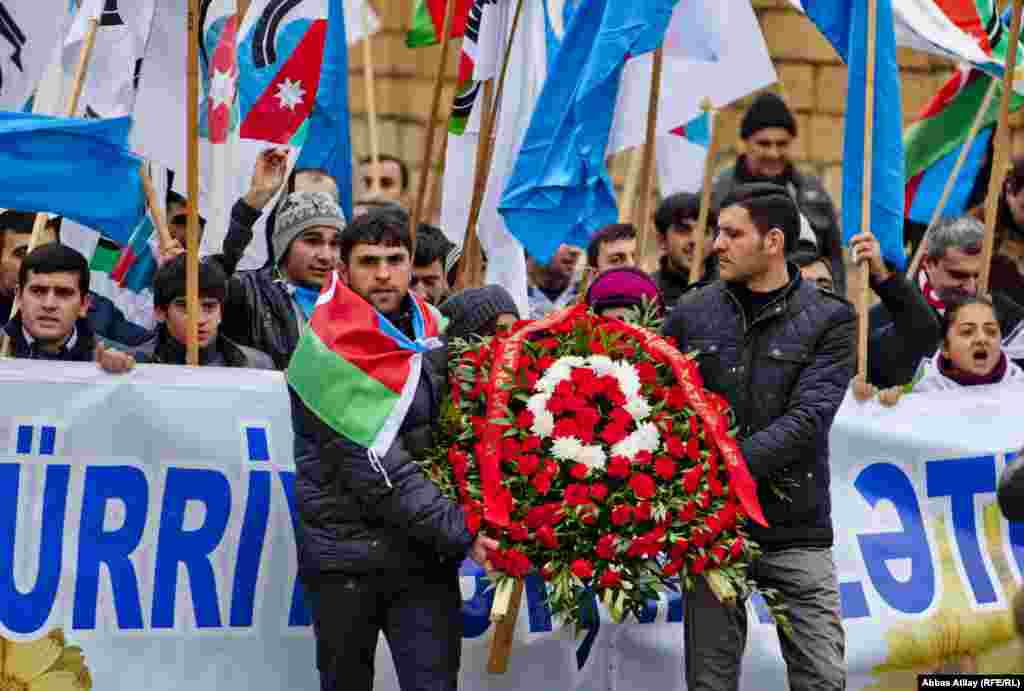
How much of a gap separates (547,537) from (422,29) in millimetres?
4872

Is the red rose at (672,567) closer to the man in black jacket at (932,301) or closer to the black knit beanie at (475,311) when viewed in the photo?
the black knit beanie at (475,311)

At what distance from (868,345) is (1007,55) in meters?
1.37

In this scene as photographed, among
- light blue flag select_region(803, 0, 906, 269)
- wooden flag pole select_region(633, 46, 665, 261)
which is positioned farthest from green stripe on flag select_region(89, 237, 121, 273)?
light blue flag select_region(803, 0, 906, 269)

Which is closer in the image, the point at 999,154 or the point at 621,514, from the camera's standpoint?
the point at 621,514

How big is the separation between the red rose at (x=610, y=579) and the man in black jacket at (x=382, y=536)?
363 mm

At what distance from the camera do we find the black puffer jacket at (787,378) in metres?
7.95

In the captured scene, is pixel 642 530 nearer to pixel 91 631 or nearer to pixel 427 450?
pixel 427 450

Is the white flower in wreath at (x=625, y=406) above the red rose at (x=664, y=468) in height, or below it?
above

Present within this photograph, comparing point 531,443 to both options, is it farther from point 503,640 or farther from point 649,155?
point 649,155

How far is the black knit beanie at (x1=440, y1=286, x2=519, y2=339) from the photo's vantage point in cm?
812

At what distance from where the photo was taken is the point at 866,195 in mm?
9445

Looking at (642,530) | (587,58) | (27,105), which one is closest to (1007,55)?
(587,58)

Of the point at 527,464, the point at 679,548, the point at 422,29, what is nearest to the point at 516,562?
the point at 527,464

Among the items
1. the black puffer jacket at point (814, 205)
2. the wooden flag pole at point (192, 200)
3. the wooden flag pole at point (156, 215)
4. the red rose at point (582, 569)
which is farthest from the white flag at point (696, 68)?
the red rose at point (582, 569)
